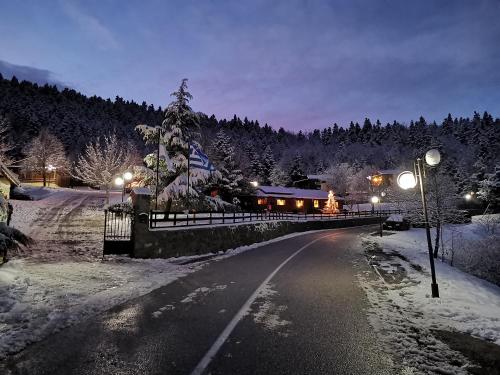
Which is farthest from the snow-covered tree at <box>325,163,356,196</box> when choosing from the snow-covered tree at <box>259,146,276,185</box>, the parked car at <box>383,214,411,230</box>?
the parked car at <box>383,214,411,230</box>

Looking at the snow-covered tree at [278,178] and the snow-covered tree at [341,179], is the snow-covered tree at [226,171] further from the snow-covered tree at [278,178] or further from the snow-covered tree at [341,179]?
the snow-covered tree at [341,179]

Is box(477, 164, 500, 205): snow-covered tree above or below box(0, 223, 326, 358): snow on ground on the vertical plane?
above

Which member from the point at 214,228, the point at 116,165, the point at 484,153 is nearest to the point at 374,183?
the point at 484,153

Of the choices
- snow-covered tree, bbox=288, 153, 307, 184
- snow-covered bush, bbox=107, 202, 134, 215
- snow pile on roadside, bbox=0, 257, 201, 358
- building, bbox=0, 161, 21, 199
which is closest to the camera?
snow pile on roadside, bbox=0, 257, 201, 358

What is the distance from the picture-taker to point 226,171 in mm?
46062

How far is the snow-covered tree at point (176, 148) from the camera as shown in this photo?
25797 mm

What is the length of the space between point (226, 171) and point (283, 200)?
19.9m

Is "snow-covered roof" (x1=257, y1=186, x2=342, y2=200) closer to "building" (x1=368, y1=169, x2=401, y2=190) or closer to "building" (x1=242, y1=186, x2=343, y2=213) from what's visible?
"building" (x1=242, y1=186, x2=343, y2=213)

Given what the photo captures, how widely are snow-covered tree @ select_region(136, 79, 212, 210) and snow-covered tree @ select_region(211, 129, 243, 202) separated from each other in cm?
1755

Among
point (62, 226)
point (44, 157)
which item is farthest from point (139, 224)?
point (44, 157)

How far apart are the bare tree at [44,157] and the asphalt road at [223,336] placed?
60342 millimetres

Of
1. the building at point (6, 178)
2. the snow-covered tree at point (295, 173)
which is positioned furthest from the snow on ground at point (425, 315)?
the snow-covered tree at point (295, 173)

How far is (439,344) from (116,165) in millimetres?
51403

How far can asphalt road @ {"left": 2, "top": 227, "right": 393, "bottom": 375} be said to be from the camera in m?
4.68
